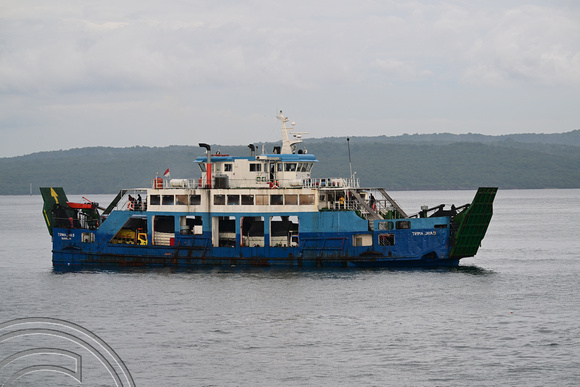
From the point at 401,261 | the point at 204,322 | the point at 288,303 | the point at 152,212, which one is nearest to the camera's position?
the point at 204,322

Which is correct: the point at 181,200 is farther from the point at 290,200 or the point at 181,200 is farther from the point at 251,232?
the point at 290,200

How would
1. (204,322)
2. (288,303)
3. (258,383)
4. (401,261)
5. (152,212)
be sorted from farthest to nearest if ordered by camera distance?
(152,212)
(401,261)
(288,303)
(204,322)
(258,383)

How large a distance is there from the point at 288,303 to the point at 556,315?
39.9ft

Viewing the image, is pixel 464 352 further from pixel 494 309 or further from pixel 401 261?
pixel 401 261

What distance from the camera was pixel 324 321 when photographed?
122 ft

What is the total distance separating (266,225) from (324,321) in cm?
1418

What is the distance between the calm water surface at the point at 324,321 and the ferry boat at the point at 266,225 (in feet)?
4.40

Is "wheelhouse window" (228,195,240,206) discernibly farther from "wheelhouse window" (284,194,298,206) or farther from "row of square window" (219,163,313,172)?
"wheelhouse window" (284,194,298,206)

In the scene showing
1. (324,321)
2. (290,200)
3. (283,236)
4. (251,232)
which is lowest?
(324,321)

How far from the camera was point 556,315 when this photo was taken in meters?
38.0

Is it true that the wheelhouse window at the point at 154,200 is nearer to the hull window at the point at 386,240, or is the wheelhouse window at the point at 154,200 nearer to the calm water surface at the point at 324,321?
the calm water surface at the point at 324,321

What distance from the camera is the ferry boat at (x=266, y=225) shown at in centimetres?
4841

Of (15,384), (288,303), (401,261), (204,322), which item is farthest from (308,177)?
(15,384)

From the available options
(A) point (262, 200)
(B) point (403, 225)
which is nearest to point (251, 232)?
(A) point (262, 200)
